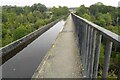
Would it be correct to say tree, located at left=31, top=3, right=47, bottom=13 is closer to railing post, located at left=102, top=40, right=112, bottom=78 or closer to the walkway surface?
the walkway surface

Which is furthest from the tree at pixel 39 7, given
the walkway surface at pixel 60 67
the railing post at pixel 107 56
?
the railing post at pixel 107 56

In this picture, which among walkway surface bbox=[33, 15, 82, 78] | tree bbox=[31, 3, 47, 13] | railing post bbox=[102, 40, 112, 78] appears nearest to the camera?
railing post bbox=[102, 40, 112, 78]

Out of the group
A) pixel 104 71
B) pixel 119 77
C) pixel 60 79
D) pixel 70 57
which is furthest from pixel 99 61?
pixel 70 57

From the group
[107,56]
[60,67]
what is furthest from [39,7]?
[107,56]

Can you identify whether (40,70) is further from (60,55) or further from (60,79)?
(60,55)

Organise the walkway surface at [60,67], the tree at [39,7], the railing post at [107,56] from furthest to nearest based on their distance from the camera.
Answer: the tree at [39,7] → the walkway surface at [60,67] → the railing post at [107,56]

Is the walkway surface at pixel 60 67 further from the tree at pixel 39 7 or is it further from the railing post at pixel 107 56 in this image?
the tree at pixel 39 7

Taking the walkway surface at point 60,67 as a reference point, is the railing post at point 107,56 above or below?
above

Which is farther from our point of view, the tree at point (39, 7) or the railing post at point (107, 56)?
the tree at point (39, 7)

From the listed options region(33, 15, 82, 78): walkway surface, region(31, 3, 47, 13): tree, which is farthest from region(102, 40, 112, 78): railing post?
region(31, 3, 47, 13): tree

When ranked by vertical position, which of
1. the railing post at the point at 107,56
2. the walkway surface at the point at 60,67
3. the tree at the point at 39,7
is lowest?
the walkway surface at the point at 60,67

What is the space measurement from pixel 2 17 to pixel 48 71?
276 feet

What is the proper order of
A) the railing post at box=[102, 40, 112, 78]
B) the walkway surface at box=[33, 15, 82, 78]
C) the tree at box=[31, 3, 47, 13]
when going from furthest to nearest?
the tree at box=[31, 3, 47, 13] → the walkway surface at box=[33, 15, 82, 78] → the railing post at box=[102, 40, 112, 78]

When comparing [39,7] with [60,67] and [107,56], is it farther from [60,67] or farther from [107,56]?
[107,56]
